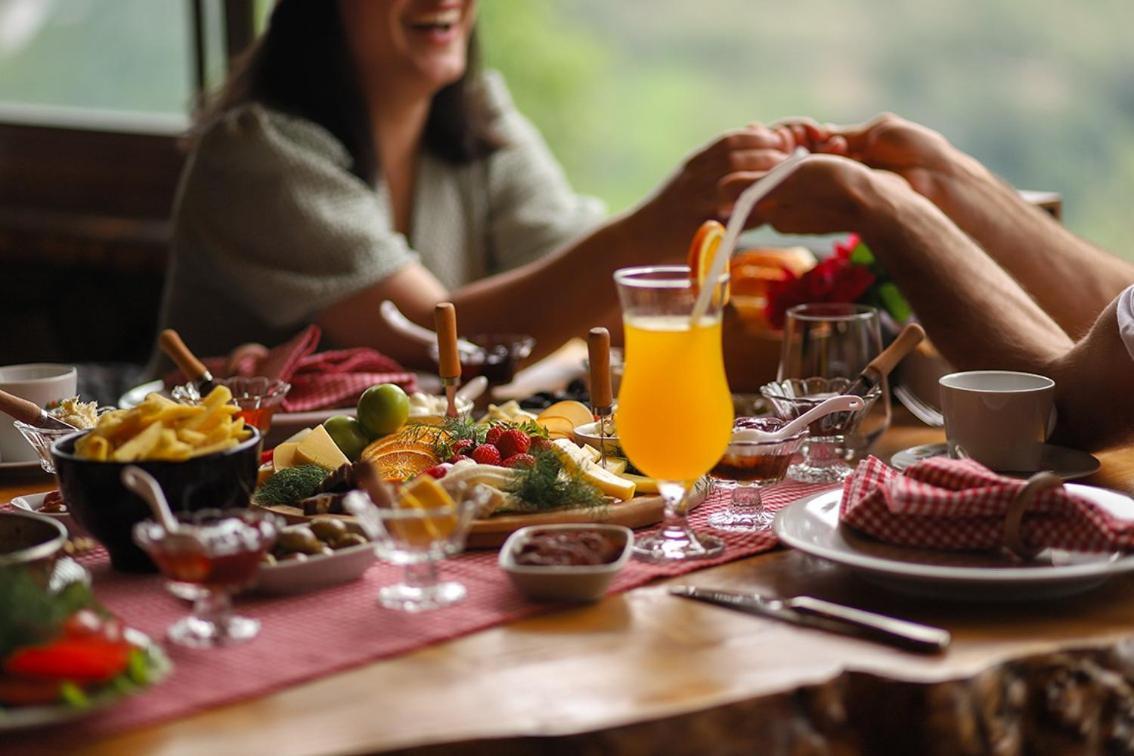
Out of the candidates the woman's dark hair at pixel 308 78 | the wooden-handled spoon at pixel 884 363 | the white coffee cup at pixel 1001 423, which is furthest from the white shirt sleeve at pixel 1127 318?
the woman's dark hair at pixel 308 78

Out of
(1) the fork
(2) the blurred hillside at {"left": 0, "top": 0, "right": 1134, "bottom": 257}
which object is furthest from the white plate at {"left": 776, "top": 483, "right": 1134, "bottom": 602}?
(2) the blurred hillside at {"left": 0, "top": 0, "right": 1134, "bottom": 257}

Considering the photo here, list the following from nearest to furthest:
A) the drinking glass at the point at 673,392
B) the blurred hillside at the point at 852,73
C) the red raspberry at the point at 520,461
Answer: the drinking glass at the point at 673,392 < the red raspberry at the point at 520,461 < the blurred hillside at the point at 852,73

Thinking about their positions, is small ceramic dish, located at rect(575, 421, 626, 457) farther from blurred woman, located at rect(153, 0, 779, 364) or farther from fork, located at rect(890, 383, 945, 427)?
blurred woman, located at rect(153, 0, 779, 364)

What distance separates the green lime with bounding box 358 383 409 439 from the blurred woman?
0.82 meters

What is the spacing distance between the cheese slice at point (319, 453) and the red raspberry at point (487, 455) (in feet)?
0.49

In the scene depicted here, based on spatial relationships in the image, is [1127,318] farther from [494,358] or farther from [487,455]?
[494,358]

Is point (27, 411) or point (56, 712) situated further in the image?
point (27, 411)

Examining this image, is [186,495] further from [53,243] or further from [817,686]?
[53,243]

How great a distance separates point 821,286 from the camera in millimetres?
2045

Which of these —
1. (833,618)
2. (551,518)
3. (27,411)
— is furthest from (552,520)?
(27,411)

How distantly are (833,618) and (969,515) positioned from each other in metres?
0.20

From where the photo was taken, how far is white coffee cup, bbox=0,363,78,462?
171 centimetres

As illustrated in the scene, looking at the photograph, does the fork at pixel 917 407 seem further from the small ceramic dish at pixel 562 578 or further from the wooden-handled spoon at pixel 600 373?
the small ceramic dish at pixel 562 578

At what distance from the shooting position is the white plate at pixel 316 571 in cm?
123
